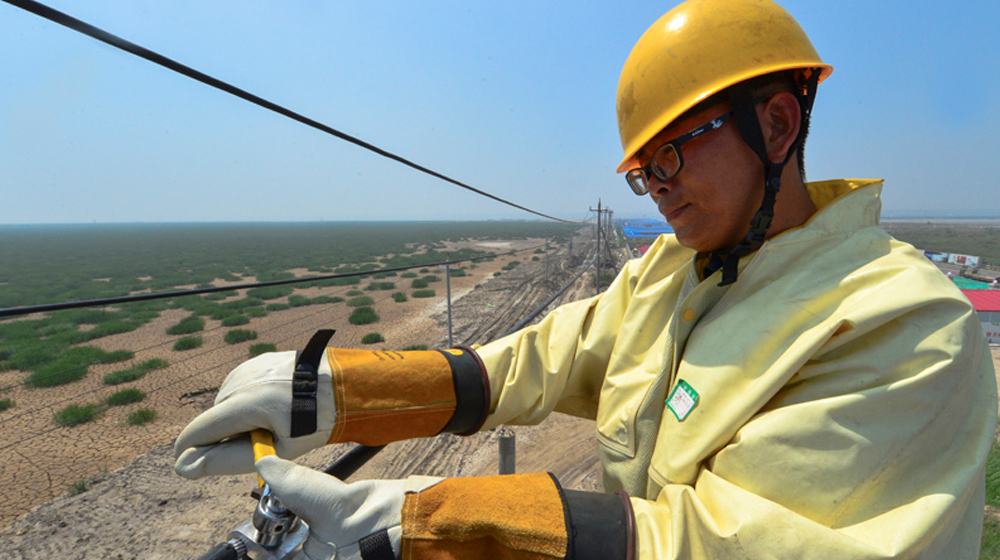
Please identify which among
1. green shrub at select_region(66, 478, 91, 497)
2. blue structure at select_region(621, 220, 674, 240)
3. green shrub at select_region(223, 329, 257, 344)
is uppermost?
blue structure at select_region(621, 220, 674, 240)

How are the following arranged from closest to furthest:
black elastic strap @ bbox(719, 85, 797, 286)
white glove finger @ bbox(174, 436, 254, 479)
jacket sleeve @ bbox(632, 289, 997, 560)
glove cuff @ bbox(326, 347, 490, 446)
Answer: jacket sleeve @ bbox(632, 289, 997, 560) < black elastic strap @ bbox(719, 85, 797, 286) < white glove finger @ bbox(174, 436, 254, 479) < glove cuff @ bbox(326, 347, 490, 446)

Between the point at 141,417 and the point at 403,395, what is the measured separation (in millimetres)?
7175

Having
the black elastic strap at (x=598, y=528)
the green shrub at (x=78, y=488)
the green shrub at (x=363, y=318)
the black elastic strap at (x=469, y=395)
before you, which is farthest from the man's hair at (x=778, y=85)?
the green shrub at (x=363, y=318)

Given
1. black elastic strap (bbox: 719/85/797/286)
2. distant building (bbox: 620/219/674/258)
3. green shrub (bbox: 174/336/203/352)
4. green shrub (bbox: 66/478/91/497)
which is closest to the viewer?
black elastic strap (bbox: 719/85/797/286)

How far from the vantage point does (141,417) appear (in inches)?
258

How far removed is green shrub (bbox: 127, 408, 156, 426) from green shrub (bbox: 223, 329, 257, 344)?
15.9 feet

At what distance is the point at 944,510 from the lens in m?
0.81

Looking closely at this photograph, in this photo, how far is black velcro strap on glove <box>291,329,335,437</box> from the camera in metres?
1.47

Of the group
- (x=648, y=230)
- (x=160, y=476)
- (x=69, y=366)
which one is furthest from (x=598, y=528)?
(x=648, y=230)

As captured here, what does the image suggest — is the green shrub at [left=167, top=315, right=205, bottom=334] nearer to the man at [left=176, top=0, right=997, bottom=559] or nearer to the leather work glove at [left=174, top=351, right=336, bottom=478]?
the leather work glove at [left=174, top=351, right=336, bottom=478]

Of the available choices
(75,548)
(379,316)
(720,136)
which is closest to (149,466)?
(75,548)

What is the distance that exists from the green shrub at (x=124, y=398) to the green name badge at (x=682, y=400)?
9177 mm

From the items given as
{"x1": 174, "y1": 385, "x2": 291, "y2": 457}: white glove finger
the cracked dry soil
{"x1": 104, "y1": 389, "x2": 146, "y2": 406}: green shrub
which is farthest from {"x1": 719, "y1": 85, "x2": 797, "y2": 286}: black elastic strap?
{"x1": 104, "y1": 389, "x2": 146, "y2": 406}: green shrub

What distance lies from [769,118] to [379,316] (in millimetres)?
14108
